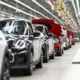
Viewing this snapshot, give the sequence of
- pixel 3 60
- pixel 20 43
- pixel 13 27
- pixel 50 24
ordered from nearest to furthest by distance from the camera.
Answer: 1. pixel 3 60
2. pixel 20 43
3. pixel 13 27
4. pixel 50 24

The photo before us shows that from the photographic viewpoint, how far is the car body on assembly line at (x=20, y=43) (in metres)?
9.51

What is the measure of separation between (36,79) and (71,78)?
1033 mm

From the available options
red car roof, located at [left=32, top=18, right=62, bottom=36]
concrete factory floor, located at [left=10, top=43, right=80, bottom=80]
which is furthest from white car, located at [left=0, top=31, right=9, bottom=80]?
red car roof, located at [left=32, top=18, right=62, bottom=36]

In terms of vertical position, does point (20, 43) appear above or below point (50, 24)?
below

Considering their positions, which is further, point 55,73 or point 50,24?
point 50,24

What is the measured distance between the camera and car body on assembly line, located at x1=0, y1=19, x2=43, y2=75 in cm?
951

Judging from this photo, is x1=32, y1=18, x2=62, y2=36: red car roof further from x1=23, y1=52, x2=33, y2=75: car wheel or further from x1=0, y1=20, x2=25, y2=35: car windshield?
x1=23, y1=52, x2=33, y2=75: car wheel

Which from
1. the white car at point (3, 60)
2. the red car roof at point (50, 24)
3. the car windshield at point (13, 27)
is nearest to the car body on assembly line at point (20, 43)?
the car windshield at point (13, 27)

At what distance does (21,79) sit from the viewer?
9.52 metres

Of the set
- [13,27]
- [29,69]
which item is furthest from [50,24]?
[29,69]

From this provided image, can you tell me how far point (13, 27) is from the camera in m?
10.8

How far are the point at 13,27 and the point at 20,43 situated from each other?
1230mm

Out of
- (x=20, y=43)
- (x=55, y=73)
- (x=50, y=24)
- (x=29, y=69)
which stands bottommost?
(x=55, y=73)

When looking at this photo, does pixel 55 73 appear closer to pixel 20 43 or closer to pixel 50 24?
pixel 20 43
